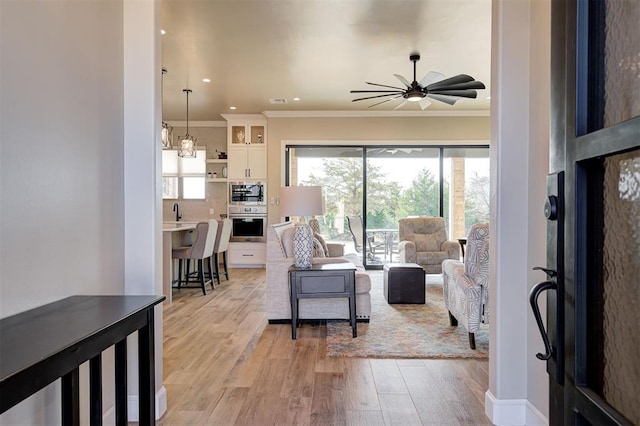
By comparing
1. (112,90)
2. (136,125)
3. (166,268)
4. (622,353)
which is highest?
(112,90)

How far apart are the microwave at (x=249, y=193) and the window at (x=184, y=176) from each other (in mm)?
949

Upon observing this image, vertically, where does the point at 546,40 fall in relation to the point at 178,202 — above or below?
above

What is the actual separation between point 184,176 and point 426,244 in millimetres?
4891

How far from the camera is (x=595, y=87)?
76 centimetres

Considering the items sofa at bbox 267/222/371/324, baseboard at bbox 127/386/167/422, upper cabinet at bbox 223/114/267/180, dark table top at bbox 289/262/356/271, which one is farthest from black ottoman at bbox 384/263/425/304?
upper cabinet at bbox 223/114/267/180

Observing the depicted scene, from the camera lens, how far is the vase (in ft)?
11.6

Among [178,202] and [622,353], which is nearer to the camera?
[622,353]

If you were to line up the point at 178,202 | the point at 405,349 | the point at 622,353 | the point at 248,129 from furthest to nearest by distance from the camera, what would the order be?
the point at 178,202 → the point at 248,129 → the point at 405,349 → the point at 622,353

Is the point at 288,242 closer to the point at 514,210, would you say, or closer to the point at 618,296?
the point at 514,210

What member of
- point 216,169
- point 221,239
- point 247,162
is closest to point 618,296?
point 221,239

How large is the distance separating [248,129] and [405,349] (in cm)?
541

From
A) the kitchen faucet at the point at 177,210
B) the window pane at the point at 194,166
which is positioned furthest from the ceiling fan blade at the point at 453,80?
the kitchen faucet at the point at 177,210

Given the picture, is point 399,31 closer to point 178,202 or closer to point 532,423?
point 532,423

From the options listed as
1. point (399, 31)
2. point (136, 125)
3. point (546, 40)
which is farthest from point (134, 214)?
point (399, 31)
